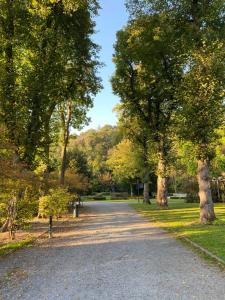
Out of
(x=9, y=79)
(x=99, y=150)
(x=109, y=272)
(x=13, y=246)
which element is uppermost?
(x=99, y=150)

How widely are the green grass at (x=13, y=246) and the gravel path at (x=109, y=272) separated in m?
0.35

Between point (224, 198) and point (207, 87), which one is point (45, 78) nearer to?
point (207, 87)

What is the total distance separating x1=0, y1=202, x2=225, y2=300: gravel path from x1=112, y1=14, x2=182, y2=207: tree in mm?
15582

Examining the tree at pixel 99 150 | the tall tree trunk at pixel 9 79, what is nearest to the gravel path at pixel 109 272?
the tall tree trunk at pixel 9 79

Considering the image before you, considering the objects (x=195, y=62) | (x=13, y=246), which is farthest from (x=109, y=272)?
(x=195, y=62)

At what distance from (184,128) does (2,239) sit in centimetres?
899

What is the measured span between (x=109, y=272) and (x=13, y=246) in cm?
533

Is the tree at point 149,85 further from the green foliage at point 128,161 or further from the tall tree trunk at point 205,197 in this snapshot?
the green foliage at point 128,161

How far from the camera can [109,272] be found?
355 inches

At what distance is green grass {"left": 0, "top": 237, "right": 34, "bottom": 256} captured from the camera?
1238cm

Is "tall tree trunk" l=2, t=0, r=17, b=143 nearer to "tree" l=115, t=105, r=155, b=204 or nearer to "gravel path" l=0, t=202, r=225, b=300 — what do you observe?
"gravel path" l=0, t=202, r=225, b=300

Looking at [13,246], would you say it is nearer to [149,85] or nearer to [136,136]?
[149,85]

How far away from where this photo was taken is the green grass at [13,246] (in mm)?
12377

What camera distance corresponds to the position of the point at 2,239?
15.6 m
